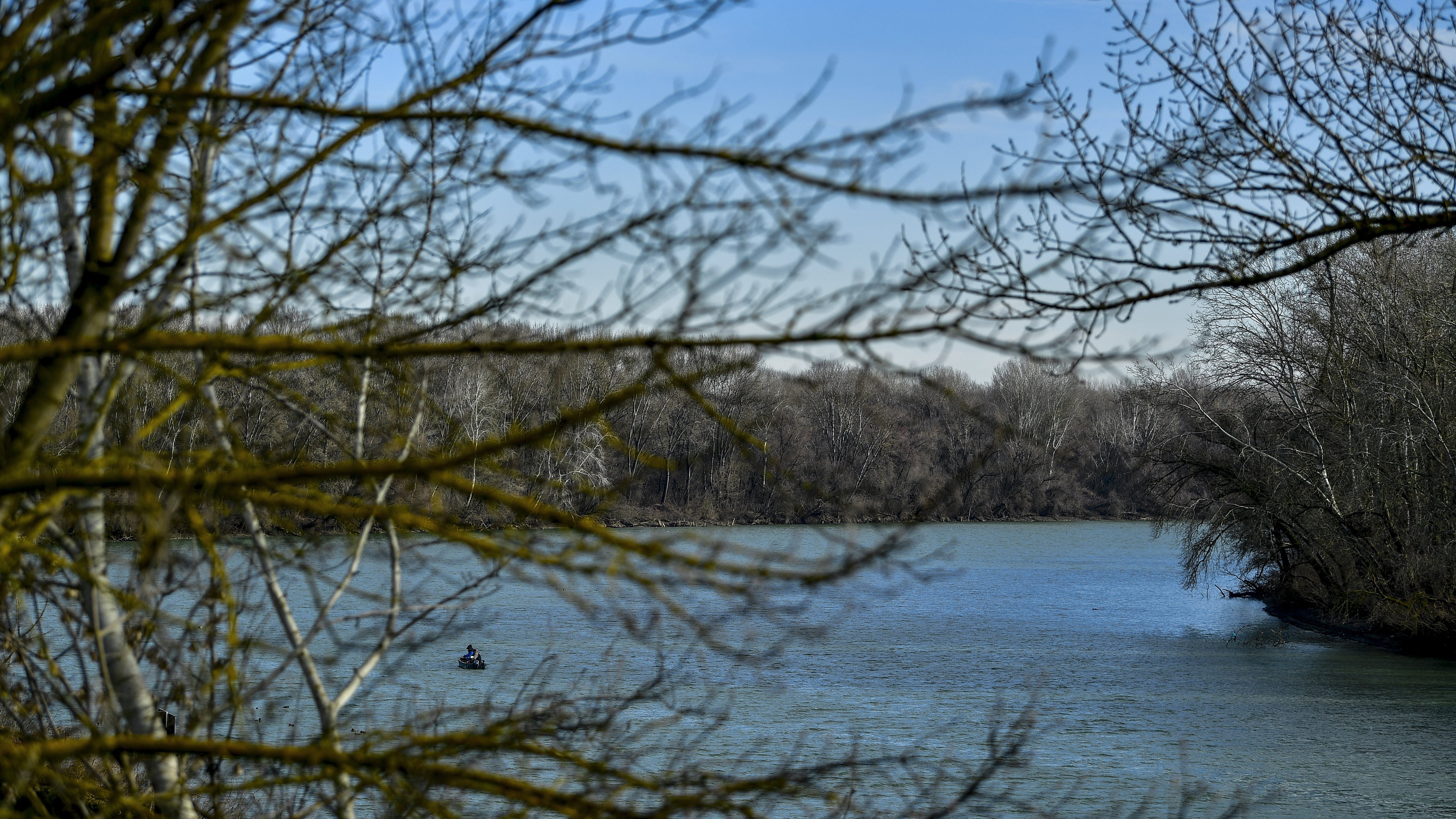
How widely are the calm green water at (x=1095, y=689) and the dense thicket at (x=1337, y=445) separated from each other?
1.48m

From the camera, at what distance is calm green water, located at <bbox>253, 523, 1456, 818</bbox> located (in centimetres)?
1533

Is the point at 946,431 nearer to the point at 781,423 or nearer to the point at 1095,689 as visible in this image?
the point at 1095,689

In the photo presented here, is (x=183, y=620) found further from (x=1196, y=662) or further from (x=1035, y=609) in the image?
(x=1035, y=609)

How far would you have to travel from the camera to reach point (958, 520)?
56.8 meters

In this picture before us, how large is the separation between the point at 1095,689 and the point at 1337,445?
8527 millimetres

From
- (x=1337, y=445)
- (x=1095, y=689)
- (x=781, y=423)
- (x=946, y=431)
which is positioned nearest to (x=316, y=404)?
(x=781, y=423)

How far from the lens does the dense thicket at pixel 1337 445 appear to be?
22078 millimetres

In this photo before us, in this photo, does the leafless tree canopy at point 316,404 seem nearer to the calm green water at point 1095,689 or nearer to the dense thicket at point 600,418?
the dense thicket at point 600,418

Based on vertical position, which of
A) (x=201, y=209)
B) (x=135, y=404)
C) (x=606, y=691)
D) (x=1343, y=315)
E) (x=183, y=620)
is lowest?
(x=606, y=691)

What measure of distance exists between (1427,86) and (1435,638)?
2169 cm

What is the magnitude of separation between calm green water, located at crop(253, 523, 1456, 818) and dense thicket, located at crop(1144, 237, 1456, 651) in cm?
148

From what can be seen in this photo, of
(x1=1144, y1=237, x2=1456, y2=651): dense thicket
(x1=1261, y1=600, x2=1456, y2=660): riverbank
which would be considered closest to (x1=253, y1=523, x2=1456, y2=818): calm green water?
(x1=1261, y1=600, x2=1456, y2=660): riverbank

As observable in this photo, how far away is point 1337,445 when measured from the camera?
25.0 meters

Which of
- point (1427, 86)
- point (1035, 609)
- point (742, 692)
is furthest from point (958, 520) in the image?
point (1427, 86)
